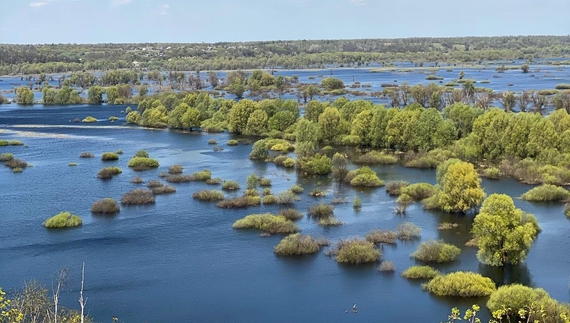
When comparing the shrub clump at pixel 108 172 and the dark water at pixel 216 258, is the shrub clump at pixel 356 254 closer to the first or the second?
the dark water at pixel 216 258

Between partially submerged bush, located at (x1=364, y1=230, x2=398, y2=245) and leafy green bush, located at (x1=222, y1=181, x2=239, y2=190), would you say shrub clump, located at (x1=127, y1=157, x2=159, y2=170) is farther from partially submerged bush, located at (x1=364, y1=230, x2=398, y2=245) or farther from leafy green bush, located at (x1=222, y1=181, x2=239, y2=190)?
partially submerged bush, located at (x1=364, y1=230, x2=398, y2=245)

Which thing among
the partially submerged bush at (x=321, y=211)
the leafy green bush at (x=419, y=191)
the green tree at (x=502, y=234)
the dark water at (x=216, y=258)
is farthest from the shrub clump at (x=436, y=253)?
the leafy green bush at (x=419, y=191)

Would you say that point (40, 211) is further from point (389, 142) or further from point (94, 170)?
point (389, 142)

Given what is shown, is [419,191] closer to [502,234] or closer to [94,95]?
[502,234]

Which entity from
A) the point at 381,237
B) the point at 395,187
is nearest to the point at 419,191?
the point at 395,187

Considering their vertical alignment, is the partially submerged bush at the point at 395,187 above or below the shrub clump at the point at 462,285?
above

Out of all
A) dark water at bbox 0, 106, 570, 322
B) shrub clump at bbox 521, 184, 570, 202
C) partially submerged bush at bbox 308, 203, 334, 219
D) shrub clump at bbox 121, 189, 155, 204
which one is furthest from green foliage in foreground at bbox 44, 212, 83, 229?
shrub clump at bbox 521, 184, 570, 202

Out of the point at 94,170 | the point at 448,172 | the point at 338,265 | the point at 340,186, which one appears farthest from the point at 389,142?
the point at 338,265
